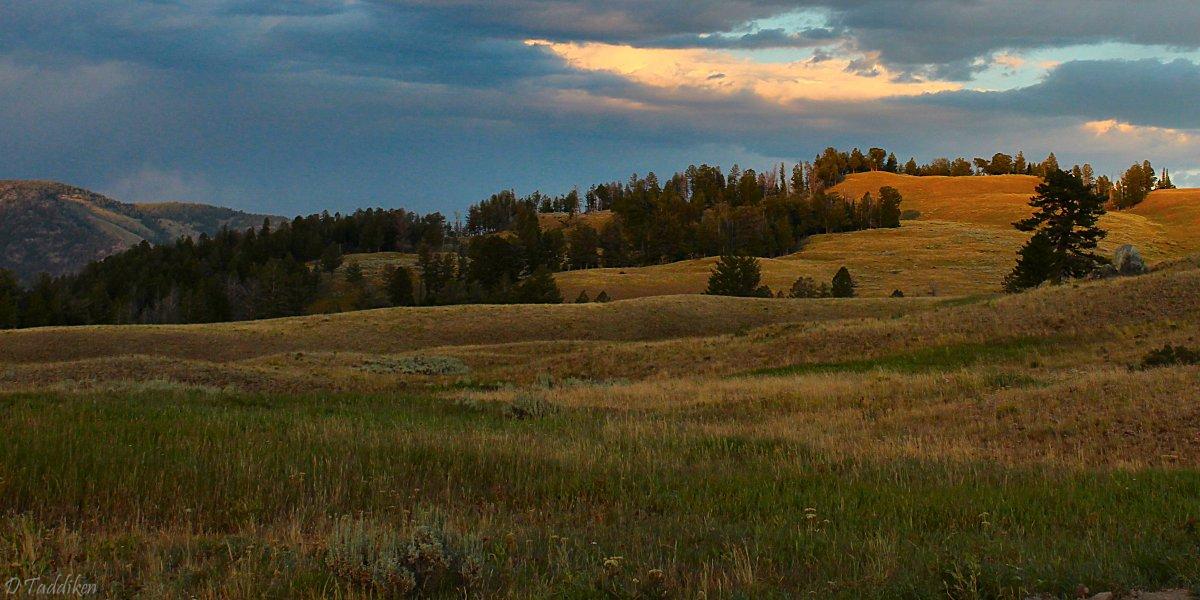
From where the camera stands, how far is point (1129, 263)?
45156mm

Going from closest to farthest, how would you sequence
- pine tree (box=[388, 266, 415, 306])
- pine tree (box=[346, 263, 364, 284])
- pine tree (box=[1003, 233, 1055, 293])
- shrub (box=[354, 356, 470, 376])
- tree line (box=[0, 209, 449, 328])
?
shrub (box=[354, 356, 470, 376]) → pine tree (box=[1003, 233, 1055, 293]) → tree line (box=[0, 209, 449, 328]) → pine tree (box=[388, 266, 415, 306]) → pine tree (box=[346, 263, 364, 284])

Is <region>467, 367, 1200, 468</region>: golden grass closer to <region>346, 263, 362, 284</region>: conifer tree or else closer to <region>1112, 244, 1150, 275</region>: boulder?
<region>1112, 244, 1150, 275</region>: boulder

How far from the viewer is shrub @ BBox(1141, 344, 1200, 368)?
2114 cm

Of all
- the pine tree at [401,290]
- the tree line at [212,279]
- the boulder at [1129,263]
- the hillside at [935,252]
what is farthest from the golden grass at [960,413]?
the tree line at [212,279]

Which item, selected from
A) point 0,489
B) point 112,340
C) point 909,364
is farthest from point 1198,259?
point 112,340

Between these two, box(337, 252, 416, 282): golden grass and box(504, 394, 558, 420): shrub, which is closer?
box(504, 394, 558, 420): shrub

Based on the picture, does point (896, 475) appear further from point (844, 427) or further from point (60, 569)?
point (60, 569)

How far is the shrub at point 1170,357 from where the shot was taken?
21.1 m

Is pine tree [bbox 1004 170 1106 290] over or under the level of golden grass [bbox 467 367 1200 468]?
over

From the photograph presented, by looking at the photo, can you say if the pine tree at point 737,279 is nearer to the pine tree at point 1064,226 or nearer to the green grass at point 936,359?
the pine tree at point 1064,226

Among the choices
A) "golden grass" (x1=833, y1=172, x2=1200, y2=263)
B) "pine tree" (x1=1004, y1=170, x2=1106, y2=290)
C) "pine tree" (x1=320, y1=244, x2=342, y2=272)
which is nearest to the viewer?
"pine tree" (x1=1004, y1=170, x2=1106, y2=290)

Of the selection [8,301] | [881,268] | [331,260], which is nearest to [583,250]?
[331,260]

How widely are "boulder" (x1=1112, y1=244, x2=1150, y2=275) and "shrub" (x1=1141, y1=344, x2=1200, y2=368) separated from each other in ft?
80.8

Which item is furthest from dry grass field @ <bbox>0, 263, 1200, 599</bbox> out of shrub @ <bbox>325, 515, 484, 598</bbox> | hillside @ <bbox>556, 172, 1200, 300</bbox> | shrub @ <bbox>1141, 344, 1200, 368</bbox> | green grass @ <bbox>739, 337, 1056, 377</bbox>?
hillside @ <bbox>556, 172, 1200, 300</bbox>
